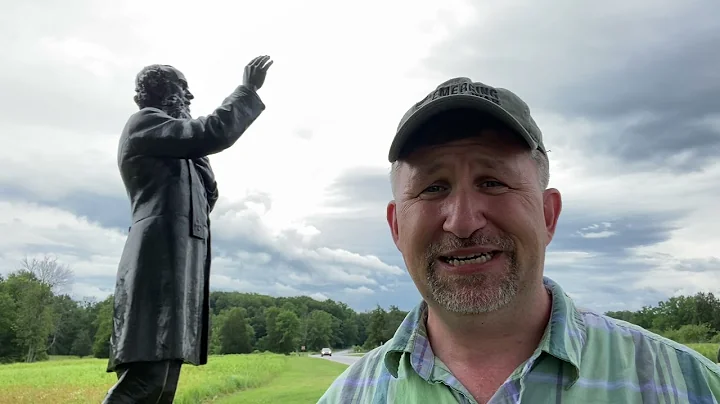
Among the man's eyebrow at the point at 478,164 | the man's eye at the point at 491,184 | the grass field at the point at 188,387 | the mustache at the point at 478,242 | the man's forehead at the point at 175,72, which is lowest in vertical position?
the grass field at the point at 188,387

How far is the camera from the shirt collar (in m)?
1.59

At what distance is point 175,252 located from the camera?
4.00m

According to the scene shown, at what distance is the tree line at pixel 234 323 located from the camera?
1775 centimetres

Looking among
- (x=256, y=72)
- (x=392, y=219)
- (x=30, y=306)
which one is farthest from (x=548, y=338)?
(x=30, y=306)

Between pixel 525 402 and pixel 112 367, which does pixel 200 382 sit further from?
pixel 525 402

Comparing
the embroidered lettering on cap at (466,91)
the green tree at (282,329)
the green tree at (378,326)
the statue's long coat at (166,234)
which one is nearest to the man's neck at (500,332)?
the embroidered lettering on cap at (466,91)

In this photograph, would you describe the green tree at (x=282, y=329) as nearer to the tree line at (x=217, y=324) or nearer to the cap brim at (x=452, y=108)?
the tree line at (x=217, y=324)

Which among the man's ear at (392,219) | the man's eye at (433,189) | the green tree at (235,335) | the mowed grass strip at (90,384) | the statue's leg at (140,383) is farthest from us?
the green tree at (235,335)

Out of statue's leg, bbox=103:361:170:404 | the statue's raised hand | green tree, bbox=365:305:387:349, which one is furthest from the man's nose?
green tree, bbox=365:305:387:349

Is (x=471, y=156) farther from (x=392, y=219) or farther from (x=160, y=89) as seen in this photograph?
(x=160, y=89)

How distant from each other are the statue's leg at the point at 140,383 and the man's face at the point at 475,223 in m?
2.69

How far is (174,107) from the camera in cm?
439

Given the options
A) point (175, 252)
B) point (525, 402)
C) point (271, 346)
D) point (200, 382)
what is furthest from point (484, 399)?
point (271, 346)

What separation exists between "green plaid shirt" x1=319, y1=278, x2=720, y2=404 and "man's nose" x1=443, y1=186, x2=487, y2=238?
35 cm
